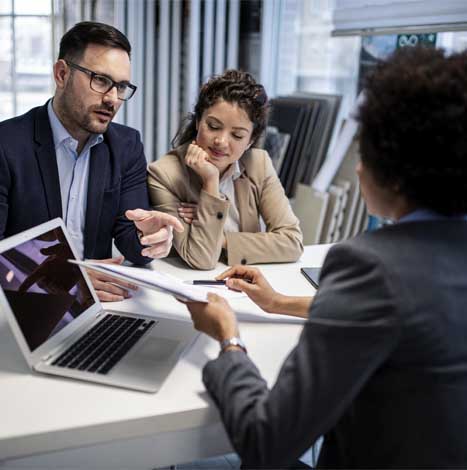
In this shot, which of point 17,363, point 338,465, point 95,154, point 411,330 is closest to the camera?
point 411,330

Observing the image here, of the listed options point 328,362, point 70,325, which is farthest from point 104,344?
point 328,362

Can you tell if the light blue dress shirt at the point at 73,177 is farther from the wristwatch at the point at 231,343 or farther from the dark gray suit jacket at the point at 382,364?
the dark gray suit jacket at the point at 382,364

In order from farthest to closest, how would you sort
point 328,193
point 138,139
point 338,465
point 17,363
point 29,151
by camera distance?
point 328,193 → point 138,139 → point 29,151 → point 17,363 → point 338,465

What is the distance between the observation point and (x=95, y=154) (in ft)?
5.65

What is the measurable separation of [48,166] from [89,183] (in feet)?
0.45

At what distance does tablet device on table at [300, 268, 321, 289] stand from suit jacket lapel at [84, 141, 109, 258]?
64 centimetres

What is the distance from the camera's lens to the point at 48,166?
161cm

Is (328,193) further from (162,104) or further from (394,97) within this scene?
(394,97)

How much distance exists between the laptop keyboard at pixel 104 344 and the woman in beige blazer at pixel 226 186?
0.50 metres

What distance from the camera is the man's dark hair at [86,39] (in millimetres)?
1647

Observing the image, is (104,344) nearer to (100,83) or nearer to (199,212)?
(199,212)

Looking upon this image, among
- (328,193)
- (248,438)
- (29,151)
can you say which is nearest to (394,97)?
(248,438)

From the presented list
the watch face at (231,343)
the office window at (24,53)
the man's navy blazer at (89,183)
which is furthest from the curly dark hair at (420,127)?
the office window at (24,53)

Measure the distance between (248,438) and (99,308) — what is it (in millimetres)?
576
